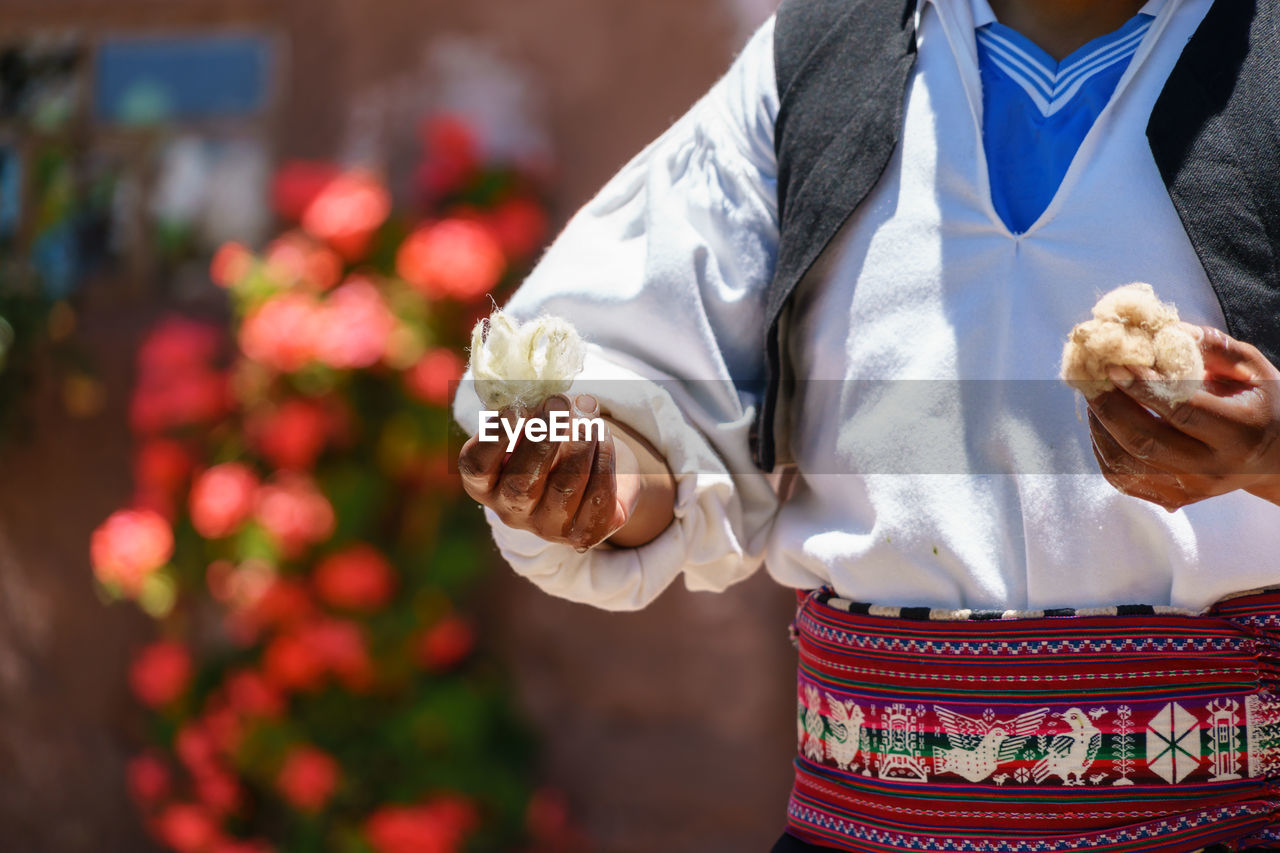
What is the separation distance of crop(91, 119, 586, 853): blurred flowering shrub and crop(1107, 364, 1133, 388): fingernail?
2243 mm

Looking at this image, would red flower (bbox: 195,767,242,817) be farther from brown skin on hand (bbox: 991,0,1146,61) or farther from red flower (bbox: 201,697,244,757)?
brown skin on hand (bbox: 991,0,1146,61)

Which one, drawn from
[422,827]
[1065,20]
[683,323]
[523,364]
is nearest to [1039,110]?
[1065,20]

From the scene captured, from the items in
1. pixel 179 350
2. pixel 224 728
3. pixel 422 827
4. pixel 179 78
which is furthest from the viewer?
pixel 179 78

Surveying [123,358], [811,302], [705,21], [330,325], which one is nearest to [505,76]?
[705,21]

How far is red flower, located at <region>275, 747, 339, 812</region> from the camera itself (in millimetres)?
3033

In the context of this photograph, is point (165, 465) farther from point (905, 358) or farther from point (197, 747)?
point (905, 358)

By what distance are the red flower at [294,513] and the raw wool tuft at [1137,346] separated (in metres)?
2.39

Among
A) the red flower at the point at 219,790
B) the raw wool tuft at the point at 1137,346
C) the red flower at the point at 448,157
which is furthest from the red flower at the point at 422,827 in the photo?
the raw wool tuft at the point at 1137,346

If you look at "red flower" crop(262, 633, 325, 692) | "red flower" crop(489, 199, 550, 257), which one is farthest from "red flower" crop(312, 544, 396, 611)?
"red flower" crop(489, 199, 550, 257)

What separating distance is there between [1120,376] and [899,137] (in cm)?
47

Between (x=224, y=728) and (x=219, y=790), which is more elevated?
(x=224, y=728)

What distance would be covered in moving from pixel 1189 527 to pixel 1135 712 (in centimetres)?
17

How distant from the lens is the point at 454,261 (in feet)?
9.89

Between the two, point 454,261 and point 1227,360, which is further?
point 454,261
